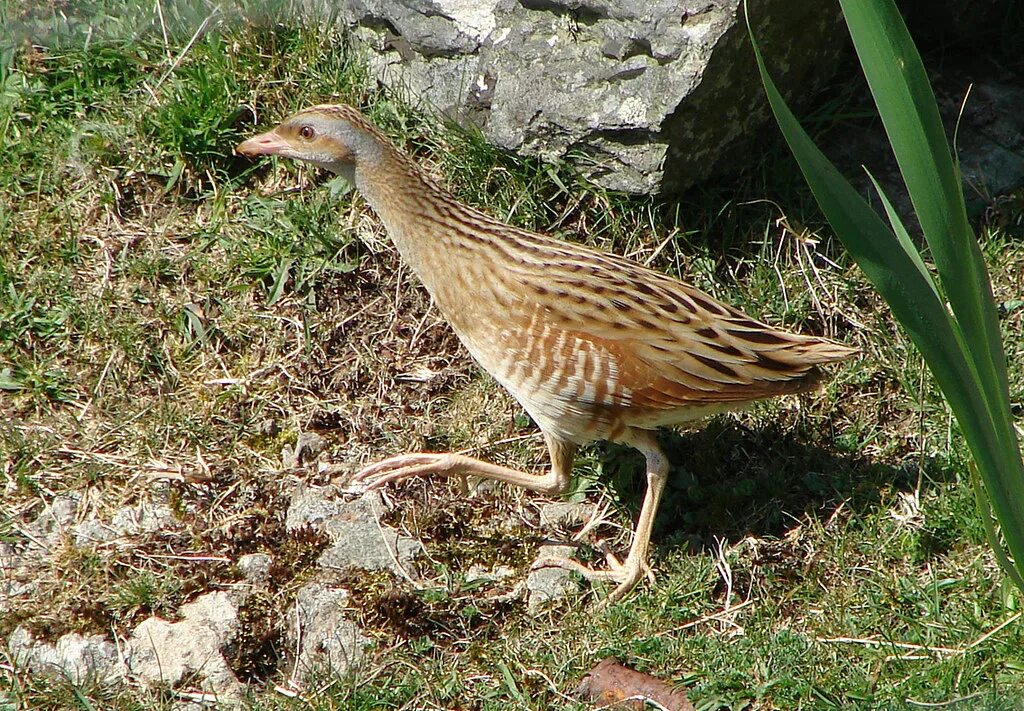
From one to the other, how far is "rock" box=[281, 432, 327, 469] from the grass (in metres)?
0.06

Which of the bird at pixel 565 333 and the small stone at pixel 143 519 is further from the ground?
the bird at pixel 565 333

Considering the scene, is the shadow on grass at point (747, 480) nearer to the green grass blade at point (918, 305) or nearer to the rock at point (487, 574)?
the rock at point (487, 574)

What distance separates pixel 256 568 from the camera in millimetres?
4484

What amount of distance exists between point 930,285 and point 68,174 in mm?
4078

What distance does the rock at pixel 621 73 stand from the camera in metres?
4.75

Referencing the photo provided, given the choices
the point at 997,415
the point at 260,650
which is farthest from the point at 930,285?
the point at 260,650

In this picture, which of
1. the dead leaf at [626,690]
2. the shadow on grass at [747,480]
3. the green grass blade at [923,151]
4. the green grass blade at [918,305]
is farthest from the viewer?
the shadow on grass at [747,480]

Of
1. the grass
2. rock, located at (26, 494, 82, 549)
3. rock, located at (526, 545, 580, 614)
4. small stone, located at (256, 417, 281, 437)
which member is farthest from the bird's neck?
rock, located at (26, 494, 82, 549)

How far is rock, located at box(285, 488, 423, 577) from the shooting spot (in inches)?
180

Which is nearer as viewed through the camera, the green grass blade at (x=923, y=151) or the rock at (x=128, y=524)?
the green grass blade at (x=923, y=151)

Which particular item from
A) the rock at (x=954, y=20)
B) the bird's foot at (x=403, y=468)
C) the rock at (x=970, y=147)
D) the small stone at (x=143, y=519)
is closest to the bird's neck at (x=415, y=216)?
the bird's foot at (x=403, y=468)

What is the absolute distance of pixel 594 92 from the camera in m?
4.93

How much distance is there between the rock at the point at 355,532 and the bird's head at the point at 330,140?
4.24ft

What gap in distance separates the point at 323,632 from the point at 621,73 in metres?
2.48
